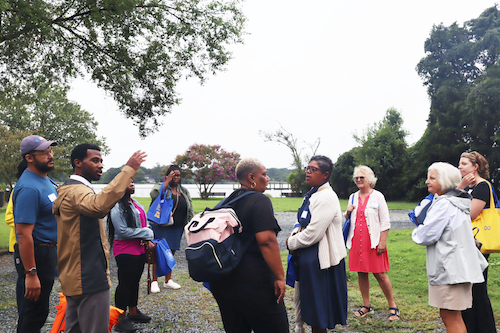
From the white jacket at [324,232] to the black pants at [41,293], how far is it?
2.30 meters

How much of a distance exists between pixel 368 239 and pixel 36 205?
12.8ft

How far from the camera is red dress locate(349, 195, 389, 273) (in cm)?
487

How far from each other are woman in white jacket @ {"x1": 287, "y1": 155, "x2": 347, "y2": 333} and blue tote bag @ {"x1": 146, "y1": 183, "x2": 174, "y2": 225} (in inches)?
124

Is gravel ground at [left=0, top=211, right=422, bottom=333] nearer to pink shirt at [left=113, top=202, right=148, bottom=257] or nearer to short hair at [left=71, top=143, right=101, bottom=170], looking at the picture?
pink shirt at [left=113, top=202, right=148, bottom=257]

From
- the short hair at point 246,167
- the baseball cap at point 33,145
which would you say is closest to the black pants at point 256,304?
the short hair at point 246,167

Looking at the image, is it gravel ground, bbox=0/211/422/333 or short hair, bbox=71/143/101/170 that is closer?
short hair, bbox=71/143/101/170

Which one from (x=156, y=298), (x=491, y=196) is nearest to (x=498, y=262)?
(x=491, y=196)

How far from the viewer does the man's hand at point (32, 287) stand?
3.23 meters

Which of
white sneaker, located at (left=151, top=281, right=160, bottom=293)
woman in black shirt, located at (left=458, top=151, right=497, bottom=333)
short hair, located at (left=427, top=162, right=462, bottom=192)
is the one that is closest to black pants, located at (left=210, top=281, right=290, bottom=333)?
short hair, located at (left=427, top=162, right=462, bottom=192)

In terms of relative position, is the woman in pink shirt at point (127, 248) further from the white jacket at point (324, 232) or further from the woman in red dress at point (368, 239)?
the woman in red dress at point (368, 239)

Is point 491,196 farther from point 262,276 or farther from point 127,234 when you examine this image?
point 127,234

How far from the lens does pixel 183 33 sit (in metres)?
11.7

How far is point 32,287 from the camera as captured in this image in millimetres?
3240

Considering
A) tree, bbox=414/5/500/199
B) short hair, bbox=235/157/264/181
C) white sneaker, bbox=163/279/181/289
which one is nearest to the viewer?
short hair, bbox=235/157/264/181
